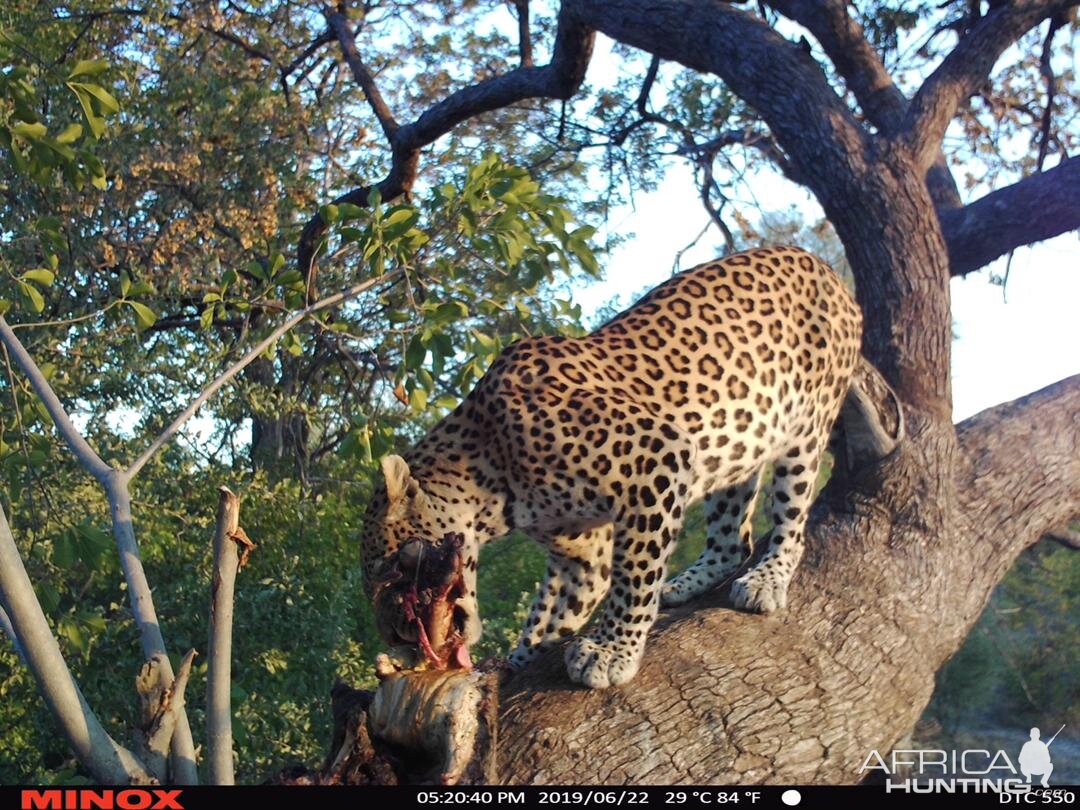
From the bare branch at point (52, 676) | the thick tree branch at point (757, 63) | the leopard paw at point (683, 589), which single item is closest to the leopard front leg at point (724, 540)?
the leopard paw at point (683, 589)

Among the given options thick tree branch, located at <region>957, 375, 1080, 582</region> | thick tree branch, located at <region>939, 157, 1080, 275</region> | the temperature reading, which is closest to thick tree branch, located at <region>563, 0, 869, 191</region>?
thick tree branch, located at <region>939, 157, 1080, 275</region>

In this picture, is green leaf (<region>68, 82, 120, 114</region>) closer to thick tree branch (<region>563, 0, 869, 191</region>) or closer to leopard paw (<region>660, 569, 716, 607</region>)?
leopard paw (<region>660, 569, 716, 607</region>)

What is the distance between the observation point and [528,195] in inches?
211

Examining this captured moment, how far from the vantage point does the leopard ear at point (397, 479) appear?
5.23 m

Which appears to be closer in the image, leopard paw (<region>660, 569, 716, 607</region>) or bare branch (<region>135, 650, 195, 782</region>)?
bare branch (<region>135, 650, 195, 782</region>)

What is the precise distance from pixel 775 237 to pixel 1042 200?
21.1 feet

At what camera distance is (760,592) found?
17.8 ft

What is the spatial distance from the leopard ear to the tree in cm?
77

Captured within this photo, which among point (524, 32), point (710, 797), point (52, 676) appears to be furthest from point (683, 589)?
point (524, 32)

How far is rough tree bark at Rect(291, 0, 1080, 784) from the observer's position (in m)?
4.72

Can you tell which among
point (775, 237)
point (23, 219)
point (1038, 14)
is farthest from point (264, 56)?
point (1038, 14)

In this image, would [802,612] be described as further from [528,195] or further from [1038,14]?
[1038,14]

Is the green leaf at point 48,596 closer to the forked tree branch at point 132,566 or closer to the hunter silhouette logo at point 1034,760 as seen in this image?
the forked tree branch at point 132,566

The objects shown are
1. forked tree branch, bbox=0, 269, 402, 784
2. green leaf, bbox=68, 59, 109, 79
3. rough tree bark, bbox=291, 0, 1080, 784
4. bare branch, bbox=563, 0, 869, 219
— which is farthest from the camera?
bare branch, bbox=563, 0, 869, 219
